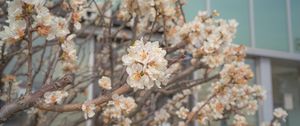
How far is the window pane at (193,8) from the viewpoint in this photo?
4.64 m

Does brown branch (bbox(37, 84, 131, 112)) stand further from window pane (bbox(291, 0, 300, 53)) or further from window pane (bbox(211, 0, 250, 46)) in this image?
window pane (bbox(291, 0, 300, 53))

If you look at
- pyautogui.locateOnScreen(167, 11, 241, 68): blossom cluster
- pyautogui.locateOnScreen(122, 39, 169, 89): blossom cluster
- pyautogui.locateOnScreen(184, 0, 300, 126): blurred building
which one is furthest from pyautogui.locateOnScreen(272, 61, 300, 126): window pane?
pyautogui.locateOnScreen(122, 39, 169, 89): blossom cluster

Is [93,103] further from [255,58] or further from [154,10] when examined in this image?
[255,58]

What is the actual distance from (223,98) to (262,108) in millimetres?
2434

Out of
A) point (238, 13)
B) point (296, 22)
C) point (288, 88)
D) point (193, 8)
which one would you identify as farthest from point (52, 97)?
point (296, 22)

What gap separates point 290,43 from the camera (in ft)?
17.2

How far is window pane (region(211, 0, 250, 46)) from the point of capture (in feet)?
16.1

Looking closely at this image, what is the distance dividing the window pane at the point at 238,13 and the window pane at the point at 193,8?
0.16 metres

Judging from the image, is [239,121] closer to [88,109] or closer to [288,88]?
[88,109]

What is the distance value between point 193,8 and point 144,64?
345cm

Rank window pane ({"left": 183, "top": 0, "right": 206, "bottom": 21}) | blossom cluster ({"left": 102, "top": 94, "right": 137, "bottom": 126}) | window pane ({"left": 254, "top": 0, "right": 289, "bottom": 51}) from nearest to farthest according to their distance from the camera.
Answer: blossom cluster ({"left": 102, "top": 94, "right": 137, "bottom": 126}), window pane ({"left": 183, "top": 0, "right": 206, "bottom": 21}), window pane ({"left": 254, "top": 0, "right": 289, "bottom": 51})

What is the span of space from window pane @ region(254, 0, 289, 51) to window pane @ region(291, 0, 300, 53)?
155mm

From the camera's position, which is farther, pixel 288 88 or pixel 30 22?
pixel 288 88

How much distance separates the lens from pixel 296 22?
5.42 metres
